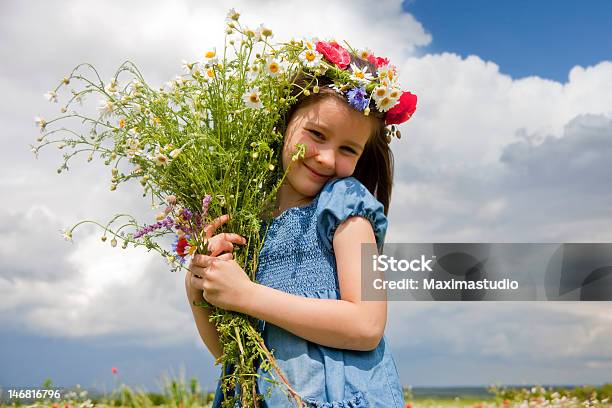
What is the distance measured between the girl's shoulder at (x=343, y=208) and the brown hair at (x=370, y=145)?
0.31 m

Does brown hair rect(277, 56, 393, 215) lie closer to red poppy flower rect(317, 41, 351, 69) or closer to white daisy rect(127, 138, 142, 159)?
red poppy flower rect(317, 41, 351, 69)


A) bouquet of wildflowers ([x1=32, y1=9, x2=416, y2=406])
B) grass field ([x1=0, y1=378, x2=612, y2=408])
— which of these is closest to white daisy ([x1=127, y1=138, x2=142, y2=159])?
bouquet of wildflowers ([x1=32, y1=9, x2=416, y2=406])

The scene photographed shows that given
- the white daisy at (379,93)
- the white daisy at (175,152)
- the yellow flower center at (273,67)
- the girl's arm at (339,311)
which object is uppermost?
the yellow flower center at (273,67)

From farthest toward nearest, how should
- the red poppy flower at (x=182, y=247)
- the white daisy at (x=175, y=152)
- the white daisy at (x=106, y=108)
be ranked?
the white daisy at (x=106, y=108)
the red poppy flower at (x=182, y=247)
the white daisy at (x=175, y=152)

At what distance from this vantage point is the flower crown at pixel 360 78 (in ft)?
8.54

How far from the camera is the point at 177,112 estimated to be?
2.68m

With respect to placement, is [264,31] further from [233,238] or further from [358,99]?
[233,238]

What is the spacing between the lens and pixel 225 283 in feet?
8.06

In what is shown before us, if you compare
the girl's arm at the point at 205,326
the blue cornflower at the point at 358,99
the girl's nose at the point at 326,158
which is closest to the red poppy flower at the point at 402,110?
the blue cornflower at the point at 358,99

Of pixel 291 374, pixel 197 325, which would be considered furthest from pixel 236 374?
pixel 197 325

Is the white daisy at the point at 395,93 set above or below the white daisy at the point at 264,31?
below

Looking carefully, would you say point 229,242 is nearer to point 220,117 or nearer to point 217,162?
point 217,162

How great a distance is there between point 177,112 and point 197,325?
0.84 metres

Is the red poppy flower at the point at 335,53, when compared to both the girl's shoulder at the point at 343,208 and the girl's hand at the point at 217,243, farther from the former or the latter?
the girl's hand at the point at 217,243
